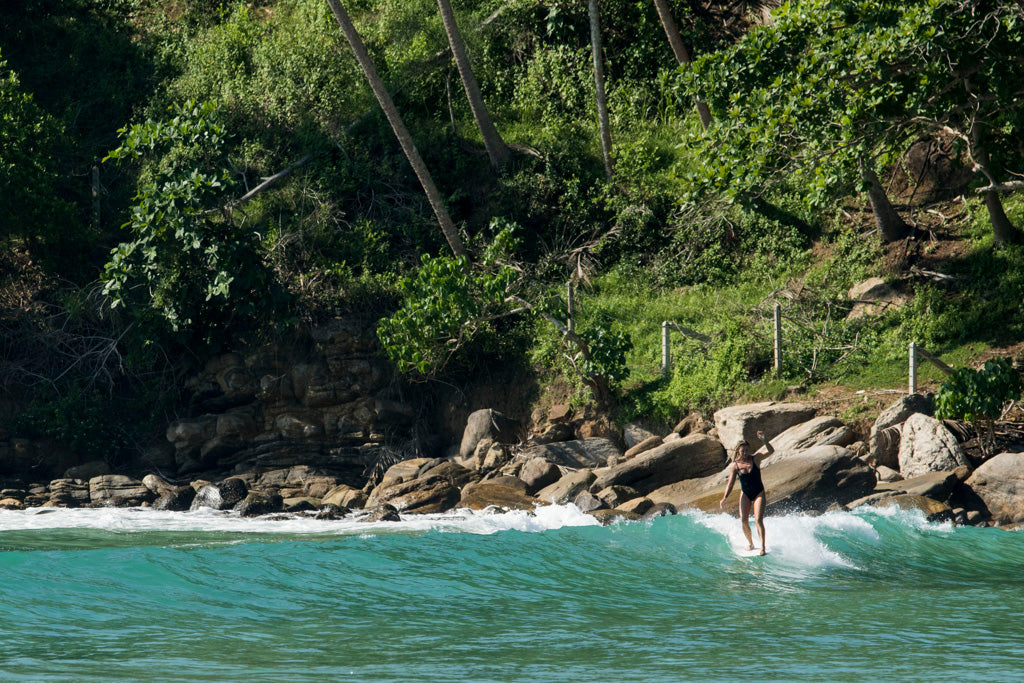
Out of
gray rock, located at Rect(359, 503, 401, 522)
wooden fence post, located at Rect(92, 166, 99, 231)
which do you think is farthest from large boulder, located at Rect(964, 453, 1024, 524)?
wooden fence post, located at Rect(92, 166, 99, 231)

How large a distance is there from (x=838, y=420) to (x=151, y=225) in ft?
42.7

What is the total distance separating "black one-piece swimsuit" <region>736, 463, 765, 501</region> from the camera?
13023 millimetres

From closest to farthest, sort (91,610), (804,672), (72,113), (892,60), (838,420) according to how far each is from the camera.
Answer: (804,672) → (91,610) → (892,60) → (838,420) → (72,113)

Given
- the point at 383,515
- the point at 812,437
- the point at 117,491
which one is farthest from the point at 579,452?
the point at 117,491

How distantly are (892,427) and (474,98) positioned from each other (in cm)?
1140

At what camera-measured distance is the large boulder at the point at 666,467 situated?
→ 16656 mm

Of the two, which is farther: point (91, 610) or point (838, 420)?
point (838, 420)

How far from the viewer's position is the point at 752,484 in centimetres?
1305

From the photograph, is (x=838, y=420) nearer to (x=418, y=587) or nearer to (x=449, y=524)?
(x=449, y=524)

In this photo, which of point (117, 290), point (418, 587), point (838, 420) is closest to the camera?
point (418, 587)

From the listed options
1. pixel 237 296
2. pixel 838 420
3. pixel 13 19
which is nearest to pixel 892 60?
pixel 838 420

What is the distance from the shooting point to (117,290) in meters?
19.9

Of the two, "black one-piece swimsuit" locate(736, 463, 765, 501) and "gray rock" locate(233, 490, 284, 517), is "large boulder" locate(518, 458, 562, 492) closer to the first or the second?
"gray rock" locate(233, 490, 284, 517)

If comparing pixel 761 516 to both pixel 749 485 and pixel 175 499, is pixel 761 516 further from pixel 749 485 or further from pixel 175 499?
pixel 175 499
